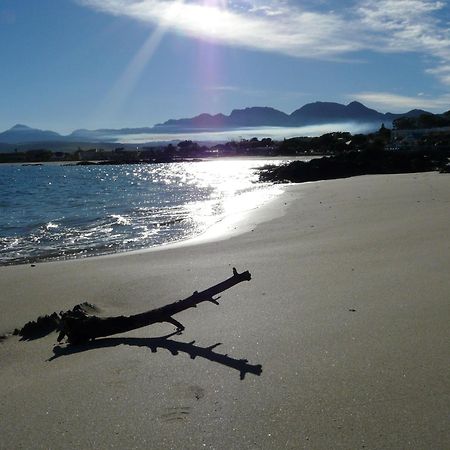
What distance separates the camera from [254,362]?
3383 mm

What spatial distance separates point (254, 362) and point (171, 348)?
0.70 meters

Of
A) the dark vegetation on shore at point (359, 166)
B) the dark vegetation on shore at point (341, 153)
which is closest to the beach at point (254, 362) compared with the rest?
the dark vegetation on shore at point (341, 153)

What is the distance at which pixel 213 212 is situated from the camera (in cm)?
1642

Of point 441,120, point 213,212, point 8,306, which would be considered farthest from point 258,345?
point 441,120

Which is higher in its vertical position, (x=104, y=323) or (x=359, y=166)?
(x=104, y=323)

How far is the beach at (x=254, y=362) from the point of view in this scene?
262 cm

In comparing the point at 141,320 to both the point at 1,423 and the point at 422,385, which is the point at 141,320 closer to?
the point at 1,423

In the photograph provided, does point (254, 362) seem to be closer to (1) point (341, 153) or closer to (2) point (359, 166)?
(2) point (359, 166)

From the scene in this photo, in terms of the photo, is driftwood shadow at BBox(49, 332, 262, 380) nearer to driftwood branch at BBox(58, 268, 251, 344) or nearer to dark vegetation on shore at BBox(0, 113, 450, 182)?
driftwood branch at BBox(58, 268, 251, 344)

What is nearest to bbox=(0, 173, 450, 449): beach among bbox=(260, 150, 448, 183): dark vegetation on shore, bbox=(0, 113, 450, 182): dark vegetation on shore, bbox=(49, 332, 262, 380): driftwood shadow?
bbox=(49, 332, 262, 380): driftwood shadow

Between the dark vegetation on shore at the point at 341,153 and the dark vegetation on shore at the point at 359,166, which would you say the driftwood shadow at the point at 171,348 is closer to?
the dark vegetation on shore at the point at 341,153

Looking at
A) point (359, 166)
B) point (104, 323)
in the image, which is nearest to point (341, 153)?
point (359, 166)

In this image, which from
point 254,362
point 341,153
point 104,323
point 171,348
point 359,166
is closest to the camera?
point 254,362

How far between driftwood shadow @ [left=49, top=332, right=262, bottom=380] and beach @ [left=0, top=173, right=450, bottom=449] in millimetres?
15
